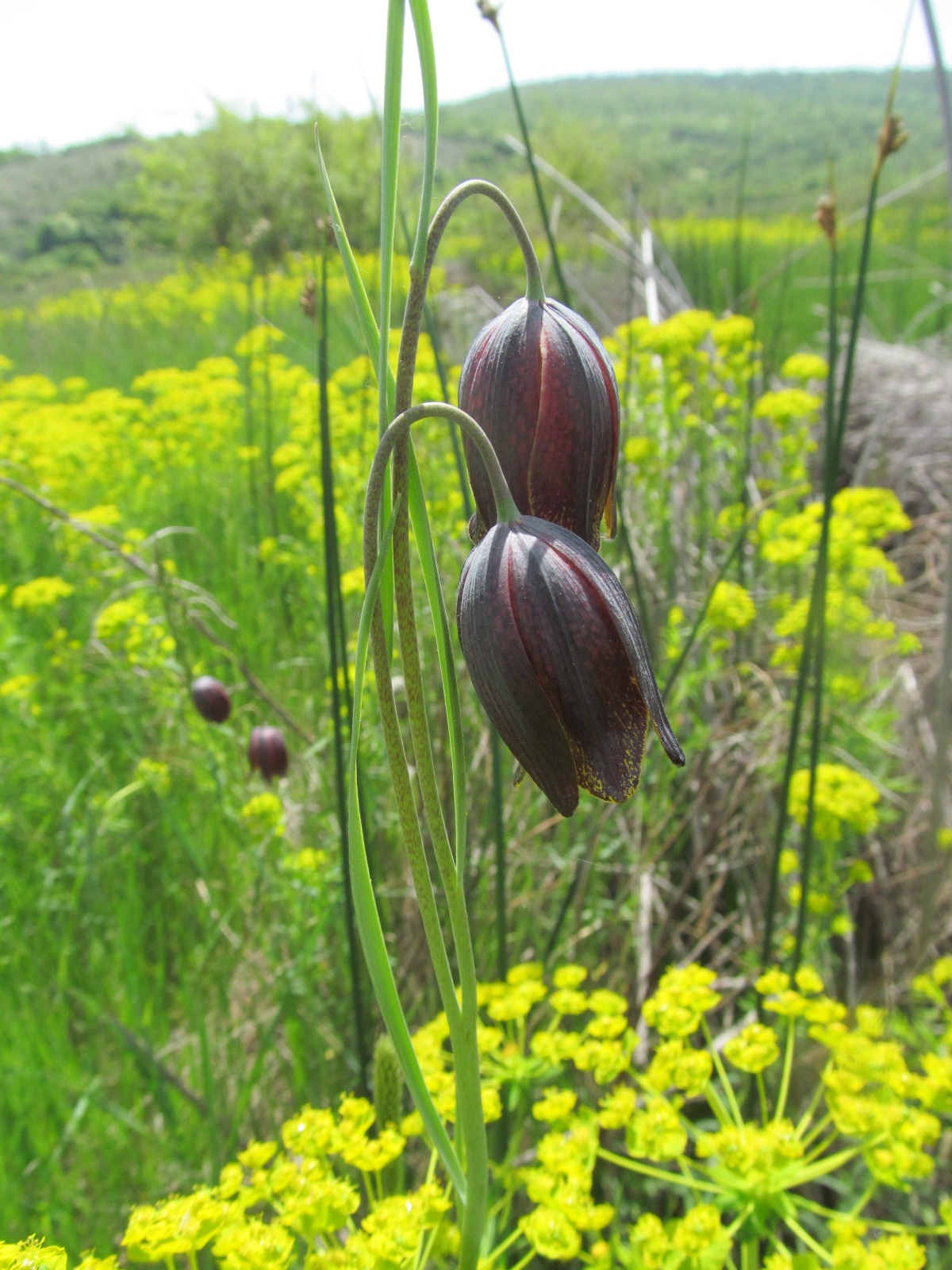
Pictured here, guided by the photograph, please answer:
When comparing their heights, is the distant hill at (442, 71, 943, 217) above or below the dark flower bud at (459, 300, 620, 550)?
above

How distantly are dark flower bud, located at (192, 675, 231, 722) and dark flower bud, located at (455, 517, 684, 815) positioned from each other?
1.11 m

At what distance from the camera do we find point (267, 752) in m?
1.60

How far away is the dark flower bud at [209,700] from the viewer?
1544mm

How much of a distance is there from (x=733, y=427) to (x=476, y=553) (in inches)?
83.0

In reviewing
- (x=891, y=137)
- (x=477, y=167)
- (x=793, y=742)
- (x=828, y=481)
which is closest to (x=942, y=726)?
(x=793, y=742)

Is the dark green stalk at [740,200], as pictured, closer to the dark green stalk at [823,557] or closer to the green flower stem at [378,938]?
the dark green stalk at [823,557]

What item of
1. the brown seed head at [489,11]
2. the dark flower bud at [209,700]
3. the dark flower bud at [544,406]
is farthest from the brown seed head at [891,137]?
the dark flower bud at [209,700]

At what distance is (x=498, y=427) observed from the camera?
1.86 feet

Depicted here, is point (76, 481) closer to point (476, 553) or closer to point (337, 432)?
point (337, 432)

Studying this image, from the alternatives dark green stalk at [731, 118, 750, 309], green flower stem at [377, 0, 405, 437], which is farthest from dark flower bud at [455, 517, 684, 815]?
dark green stalk at [731, 118, 750, 309]

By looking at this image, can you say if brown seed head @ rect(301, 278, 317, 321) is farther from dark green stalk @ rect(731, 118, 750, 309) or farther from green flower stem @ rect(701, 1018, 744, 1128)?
dark green stalk @ rect(731, 118, 750, 309)

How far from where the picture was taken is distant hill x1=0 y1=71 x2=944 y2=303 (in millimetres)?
5789

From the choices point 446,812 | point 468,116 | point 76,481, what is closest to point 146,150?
point 76,481

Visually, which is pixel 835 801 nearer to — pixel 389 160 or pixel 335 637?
pixel 335 637
